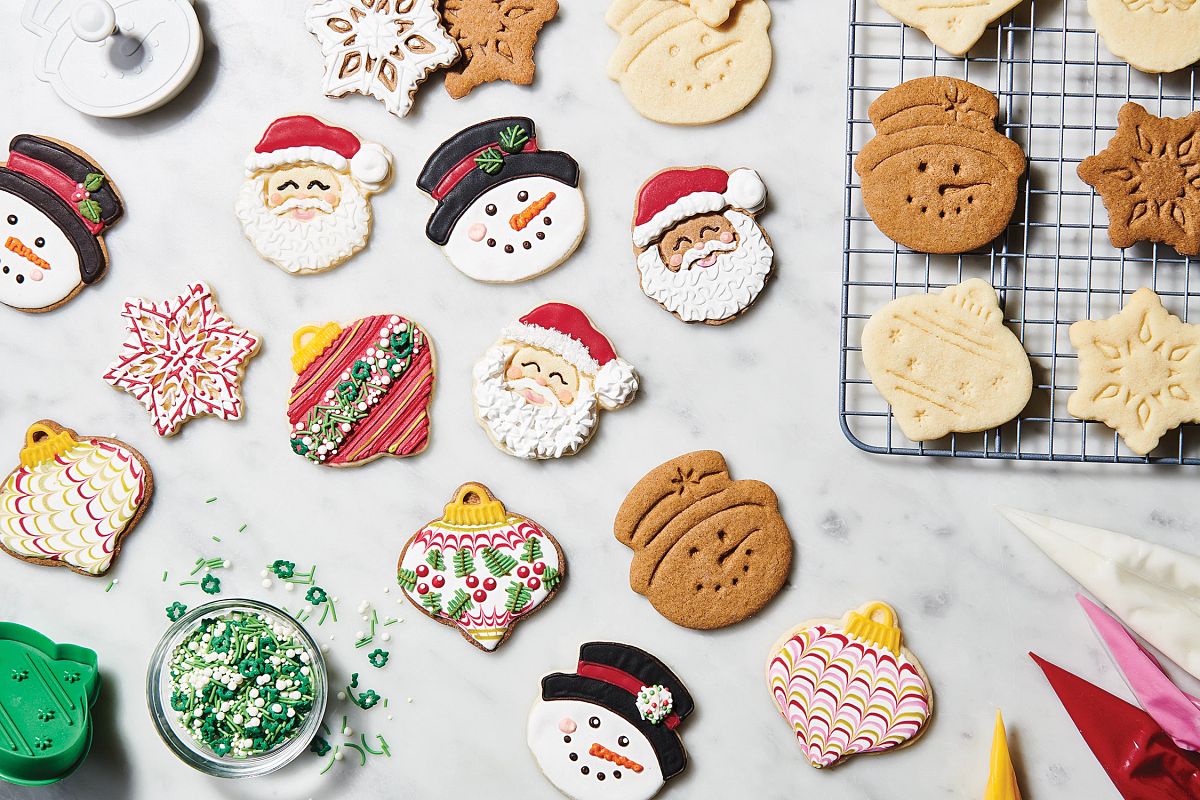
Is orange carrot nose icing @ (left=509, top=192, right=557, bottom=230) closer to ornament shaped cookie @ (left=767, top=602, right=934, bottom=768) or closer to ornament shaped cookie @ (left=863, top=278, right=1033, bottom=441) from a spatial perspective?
ornament shaped cookie @ (left=863, top=278, right=1033, bottom=441)

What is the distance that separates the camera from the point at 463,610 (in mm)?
1337

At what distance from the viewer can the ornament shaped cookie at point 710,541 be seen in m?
1.32

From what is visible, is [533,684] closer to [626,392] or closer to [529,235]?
[626,392]

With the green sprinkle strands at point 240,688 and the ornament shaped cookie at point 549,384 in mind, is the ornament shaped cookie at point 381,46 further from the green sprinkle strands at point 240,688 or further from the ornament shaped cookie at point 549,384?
the green sprinkle strands at point 240,688

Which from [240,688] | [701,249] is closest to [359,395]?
[240,688]

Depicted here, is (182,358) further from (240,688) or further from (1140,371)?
(1140,371)

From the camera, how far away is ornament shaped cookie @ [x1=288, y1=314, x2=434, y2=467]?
1335 mm

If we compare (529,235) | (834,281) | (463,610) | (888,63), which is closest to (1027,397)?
(834,281)

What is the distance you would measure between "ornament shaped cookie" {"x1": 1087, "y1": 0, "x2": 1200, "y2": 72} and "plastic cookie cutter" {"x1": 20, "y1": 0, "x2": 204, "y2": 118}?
129cm

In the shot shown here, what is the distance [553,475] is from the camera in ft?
4.46

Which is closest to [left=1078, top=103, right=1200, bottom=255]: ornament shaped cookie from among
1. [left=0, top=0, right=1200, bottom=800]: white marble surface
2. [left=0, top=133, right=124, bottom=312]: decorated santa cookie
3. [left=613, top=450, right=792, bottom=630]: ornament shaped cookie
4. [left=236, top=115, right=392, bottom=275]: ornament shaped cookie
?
[left=0, top=0, right=1200, bottom=800]: white marble surface

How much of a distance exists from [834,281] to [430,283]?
23.6 inches

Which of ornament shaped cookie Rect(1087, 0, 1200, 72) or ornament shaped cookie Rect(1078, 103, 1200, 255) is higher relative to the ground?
ornament shaped cookie Rect(1087, 0, 1200, 72)

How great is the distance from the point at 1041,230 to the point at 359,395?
3.34 feet
